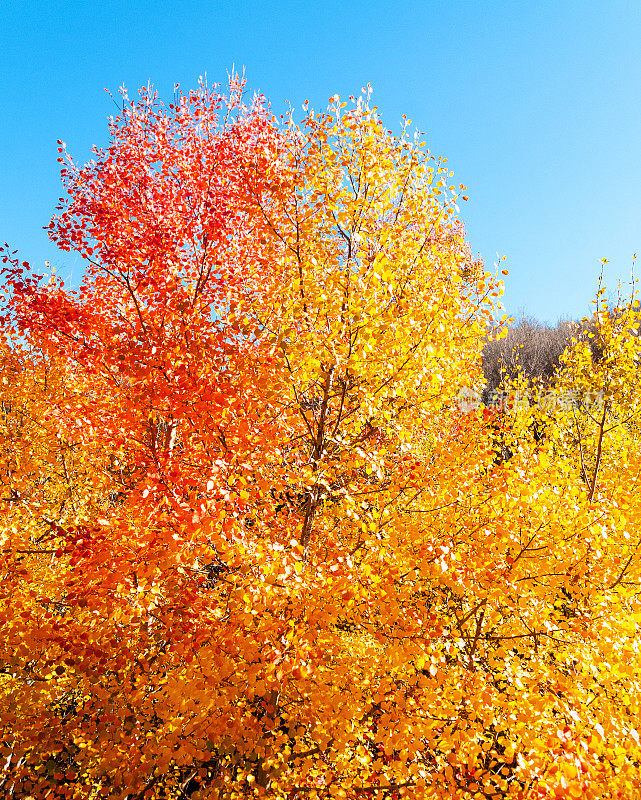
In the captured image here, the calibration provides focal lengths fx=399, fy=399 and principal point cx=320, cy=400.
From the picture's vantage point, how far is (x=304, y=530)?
6.33 m

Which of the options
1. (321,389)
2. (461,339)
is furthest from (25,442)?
(461,339)

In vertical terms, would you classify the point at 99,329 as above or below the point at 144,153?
below

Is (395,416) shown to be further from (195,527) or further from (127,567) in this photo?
(127,567)

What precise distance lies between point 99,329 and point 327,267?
5.79 m

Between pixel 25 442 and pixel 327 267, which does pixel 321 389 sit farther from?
pixel 25 442

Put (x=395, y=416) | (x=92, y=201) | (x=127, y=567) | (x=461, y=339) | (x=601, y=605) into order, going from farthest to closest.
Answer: (x=92, y=201), (x=461, y=339), (x=395, y=416), (x=601, y=605), (x=127, y=567)

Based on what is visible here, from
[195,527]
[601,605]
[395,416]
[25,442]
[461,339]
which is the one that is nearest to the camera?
[195,527]

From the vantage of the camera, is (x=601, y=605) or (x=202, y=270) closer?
(x=601, y=605)

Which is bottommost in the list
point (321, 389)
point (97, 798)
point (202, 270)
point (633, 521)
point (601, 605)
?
point (97, 798)

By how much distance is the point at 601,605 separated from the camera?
6.48 metres

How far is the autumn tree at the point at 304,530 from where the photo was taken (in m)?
5.13

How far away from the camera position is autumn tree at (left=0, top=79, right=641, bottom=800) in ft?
16.8

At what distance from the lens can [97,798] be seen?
7.86 metres

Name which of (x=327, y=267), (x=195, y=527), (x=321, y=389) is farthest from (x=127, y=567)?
(x=327, y=267)
